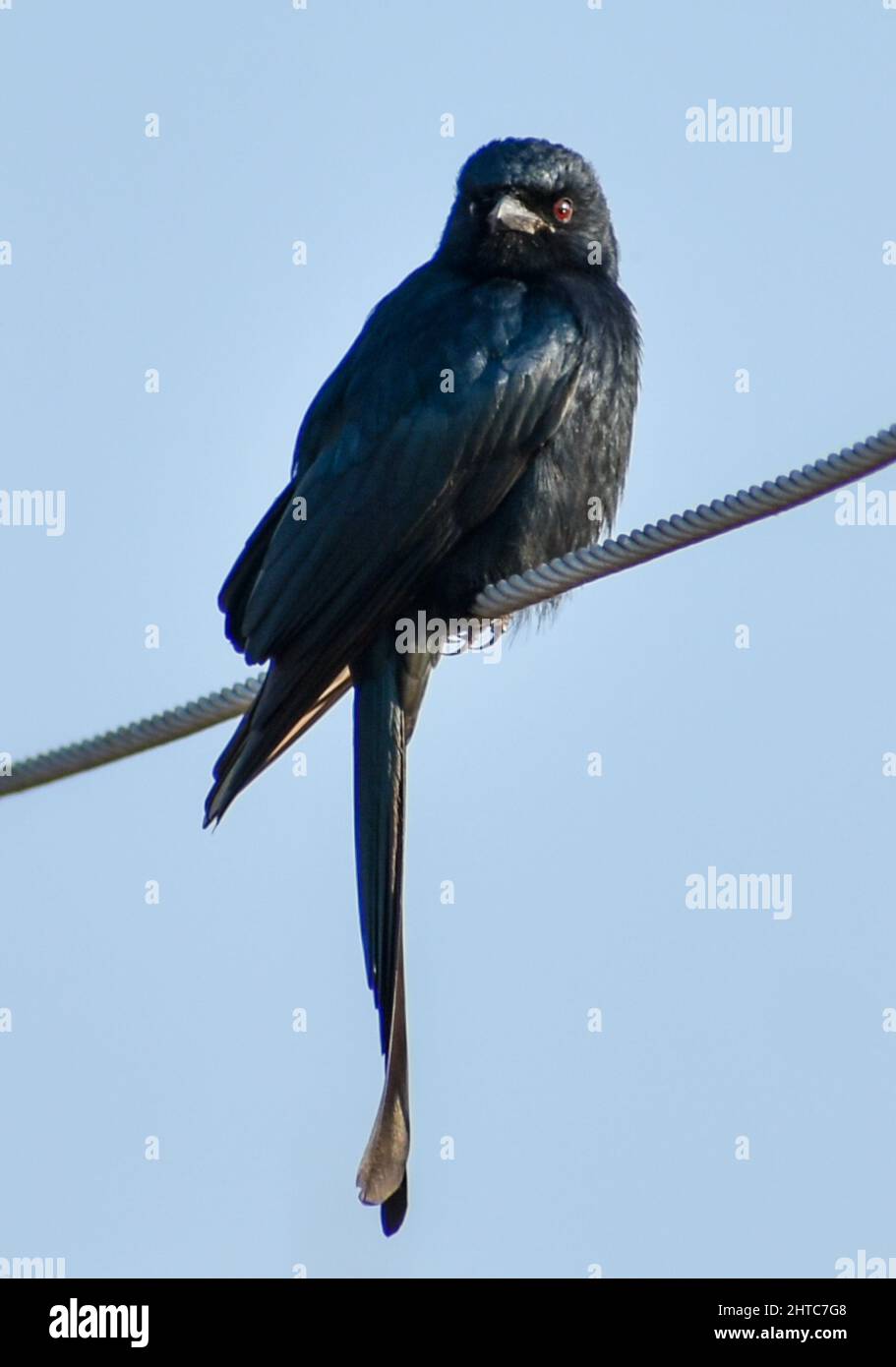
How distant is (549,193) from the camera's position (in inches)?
273

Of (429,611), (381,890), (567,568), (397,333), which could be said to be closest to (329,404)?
(397,333)

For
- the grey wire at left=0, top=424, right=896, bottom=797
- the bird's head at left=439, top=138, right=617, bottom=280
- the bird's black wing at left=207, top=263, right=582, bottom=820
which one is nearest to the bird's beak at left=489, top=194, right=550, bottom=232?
the bird's head at left=439, top=138, right=617, bottom=280

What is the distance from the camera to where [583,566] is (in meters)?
4.88

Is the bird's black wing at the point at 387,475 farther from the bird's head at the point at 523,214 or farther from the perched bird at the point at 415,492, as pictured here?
the bird's head at the point at 523,214

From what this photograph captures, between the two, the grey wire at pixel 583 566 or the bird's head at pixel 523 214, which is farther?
the bird's head at pixel 523 214

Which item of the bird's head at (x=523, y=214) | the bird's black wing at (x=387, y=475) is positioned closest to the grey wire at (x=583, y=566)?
the bird's black wing at (x=387, y=475)

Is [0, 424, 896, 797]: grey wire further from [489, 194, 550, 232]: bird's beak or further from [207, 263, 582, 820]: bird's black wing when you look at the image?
[489, 194, 550, 232]: bird's beak

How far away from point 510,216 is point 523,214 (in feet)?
0.22

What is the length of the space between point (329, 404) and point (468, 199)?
0.83m

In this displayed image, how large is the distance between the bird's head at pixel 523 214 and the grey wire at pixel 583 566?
154cm

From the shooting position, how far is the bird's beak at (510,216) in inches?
268

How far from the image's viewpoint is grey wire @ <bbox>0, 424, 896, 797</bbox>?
170 inches

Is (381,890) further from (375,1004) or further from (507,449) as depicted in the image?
(507,449)

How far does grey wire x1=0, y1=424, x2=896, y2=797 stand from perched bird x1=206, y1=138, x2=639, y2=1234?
1.27ft
